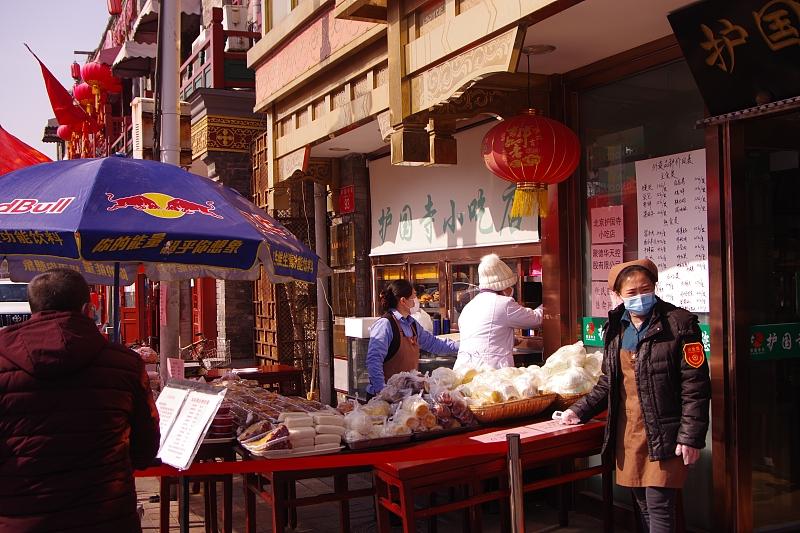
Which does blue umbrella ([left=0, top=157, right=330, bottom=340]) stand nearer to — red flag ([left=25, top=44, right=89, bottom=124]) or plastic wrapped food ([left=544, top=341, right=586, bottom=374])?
plastic wrapped food ([left=544, top=341, right=586, bottom=374])

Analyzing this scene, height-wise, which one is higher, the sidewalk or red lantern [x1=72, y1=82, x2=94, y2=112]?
red lantern [x1=72, y1=82, x2=94, y2=112]

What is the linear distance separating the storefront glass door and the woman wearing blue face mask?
40.2 inches

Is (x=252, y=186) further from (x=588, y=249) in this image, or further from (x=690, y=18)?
(x=690, y=18)

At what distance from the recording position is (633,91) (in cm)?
650

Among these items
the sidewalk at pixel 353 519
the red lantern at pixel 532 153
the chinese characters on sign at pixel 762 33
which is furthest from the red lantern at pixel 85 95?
the chinese characters on sign at pixel 762 33

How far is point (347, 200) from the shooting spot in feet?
37.9

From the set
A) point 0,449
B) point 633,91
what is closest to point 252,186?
point 633,91

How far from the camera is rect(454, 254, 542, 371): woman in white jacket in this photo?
678cm

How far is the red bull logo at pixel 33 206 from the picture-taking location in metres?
4.86

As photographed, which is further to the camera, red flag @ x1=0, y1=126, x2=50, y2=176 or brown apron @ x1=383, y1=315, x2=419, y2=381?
red flag @ x1=0, y1=126, x2=50, y2=176

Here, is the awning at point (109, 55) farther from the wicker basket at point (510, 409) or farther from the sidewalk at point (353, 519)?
the wicker basket at point (510, 409)

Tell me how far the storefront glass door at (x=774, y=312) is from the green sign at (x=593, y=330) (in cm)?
149

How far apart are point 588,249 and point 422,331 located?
169cm

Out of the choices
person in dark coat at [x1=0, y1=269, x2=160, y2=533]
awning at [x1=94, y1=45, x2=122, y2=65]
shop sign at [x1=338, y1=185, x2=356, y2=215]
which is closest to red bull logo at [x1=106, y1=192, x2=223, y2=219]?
person in dark coat at [x1=0, y1=269, x2=160, y2=533]
